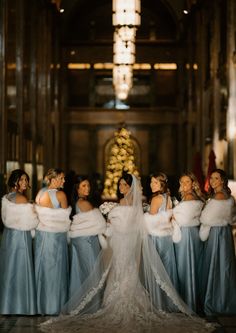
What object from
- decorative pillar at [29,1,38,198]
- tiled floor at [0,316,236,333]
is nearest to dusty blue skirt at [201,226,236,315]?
tiled floor at [0,316,236,333]

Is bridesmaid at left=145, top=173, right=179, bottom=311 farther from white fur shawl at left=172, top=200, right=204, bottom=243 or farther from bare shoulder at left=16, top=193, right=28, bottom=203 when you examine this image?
bare shoulder at left=16, top=193, right=28, bottom=203

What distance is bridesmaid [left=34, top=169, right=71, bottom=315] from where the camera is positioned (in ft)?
23.9

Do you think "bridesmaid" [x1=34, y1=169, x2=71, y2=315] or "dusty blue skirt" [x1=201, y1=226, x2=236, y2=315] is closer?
"bridesmaid" [x1=34, y1=169, x2=71, y2=315]

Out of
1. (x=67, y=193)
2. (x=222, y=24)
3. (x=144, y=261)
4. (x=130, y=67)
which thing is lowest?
(x=144, y=261)

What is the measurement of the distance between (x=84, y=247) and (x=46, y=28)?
19.0 meters

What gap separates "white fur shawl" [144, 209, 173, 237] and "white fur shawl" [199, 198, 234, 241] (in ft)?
1.45

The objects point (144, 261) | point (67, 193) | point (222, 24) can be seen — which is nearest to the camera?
point (144, 261)

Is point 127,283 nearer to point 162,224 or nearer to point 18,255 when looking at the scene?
point 162,224

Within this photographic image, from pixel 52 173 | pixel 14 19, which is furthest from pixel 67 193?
pixel 14 19

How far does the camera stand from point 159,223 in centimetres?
738

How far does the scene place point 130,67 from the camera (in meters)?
19.2

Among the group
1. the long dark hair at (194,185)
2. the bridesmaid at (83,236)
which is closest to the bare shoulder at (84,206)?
the bridesmaid at (83,236)

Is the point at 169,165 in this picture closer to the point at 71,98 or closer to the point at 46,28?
the point at 71,98

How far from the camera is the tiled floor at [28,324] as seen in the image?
652 centimetres
